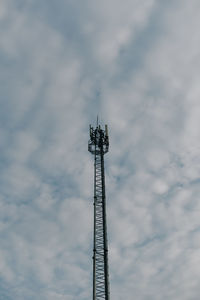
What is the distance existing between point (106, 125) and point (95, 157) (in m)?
7.60

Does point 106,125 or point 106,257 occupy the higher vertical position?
point 106,125

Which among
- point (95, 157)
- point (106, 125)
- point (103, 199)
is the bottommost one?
point (103, 199)

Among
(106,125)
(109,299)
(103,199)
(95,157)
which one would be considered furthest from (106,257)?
(106,125)

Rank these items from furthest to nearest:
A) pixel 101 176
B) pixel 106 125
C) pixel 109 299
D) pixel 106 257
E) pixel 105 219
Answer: pixel 106 125 → pixel 101 176 → pixel 105 219 → pixel 106 257 → pixel 109 299

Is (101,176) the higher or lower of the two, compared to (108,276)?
higher

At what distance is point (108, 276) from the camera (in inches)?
1897

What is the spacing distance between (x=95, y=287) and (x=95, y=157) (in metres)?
25.6

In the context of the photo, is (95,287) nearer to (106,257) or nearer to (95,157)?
(106,257)

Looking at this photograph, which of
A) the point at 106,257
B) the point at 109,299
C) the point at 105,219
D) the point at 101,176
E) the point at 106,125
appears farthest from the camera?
the point at 106,125

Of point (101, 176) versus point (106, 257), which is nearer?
point (106, 257)

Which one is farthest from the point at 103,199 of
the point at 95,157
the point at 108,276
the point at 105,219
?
the point at 108,276

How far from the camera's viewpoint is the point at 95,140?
6394cm

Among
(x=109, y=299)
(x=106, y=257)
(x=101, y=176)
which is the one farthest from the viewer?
(x=101, y=176)

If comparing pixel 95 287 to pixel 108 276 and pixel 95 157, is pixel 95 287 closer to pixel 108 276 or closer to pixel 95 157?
pixel 108 276
